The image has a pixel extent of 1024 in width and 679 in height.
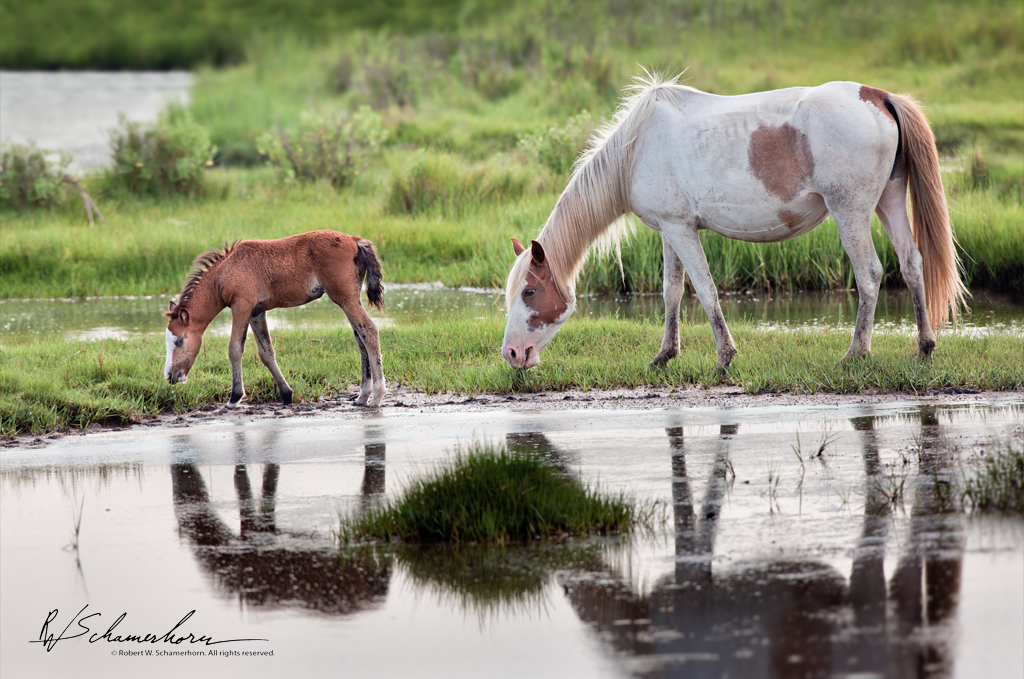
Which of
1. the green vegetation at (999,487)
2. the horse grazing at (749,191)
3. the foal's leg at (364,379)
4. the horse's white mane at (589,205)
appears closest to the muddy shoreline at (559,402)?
the foal's leg at (364,379)

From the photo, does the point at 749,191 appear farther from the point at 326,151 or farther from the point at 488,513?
the point at 326,151

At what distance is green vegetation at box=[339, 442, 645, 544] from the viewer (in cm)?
485

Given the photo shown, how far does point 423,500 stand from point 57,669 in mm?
1723

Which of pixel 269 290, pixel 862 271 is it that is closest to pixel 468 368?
pixel 269 290

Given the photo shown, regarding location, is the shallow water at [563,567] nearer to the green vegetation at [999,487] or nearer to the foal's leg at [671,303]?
the green vegetation at [999,487]

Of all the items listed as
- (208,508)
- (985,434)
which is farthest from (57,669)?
(985,434)

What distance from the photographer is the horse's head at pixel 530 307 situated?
824cm

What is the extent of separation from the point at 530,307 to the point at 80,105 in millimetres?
31511

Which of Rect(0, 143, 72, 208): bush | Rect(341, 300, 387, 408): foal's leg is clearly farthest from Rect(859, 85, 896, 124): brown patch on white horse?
Rect(0, 143, 72, 208): bush

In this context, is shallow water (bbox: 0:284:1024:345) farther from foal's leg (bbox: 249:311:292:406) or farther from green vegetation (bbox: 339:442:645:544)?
green vegetation (bbox: 339:442:645:544)

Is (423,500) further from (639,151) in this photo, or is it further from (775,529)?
(639,151)

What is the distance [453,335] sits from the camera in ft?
32.7

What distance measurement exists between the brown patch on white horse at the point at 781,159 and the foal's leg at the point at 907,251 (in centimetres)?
86

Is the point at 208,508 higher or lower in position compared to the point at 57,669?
higher
